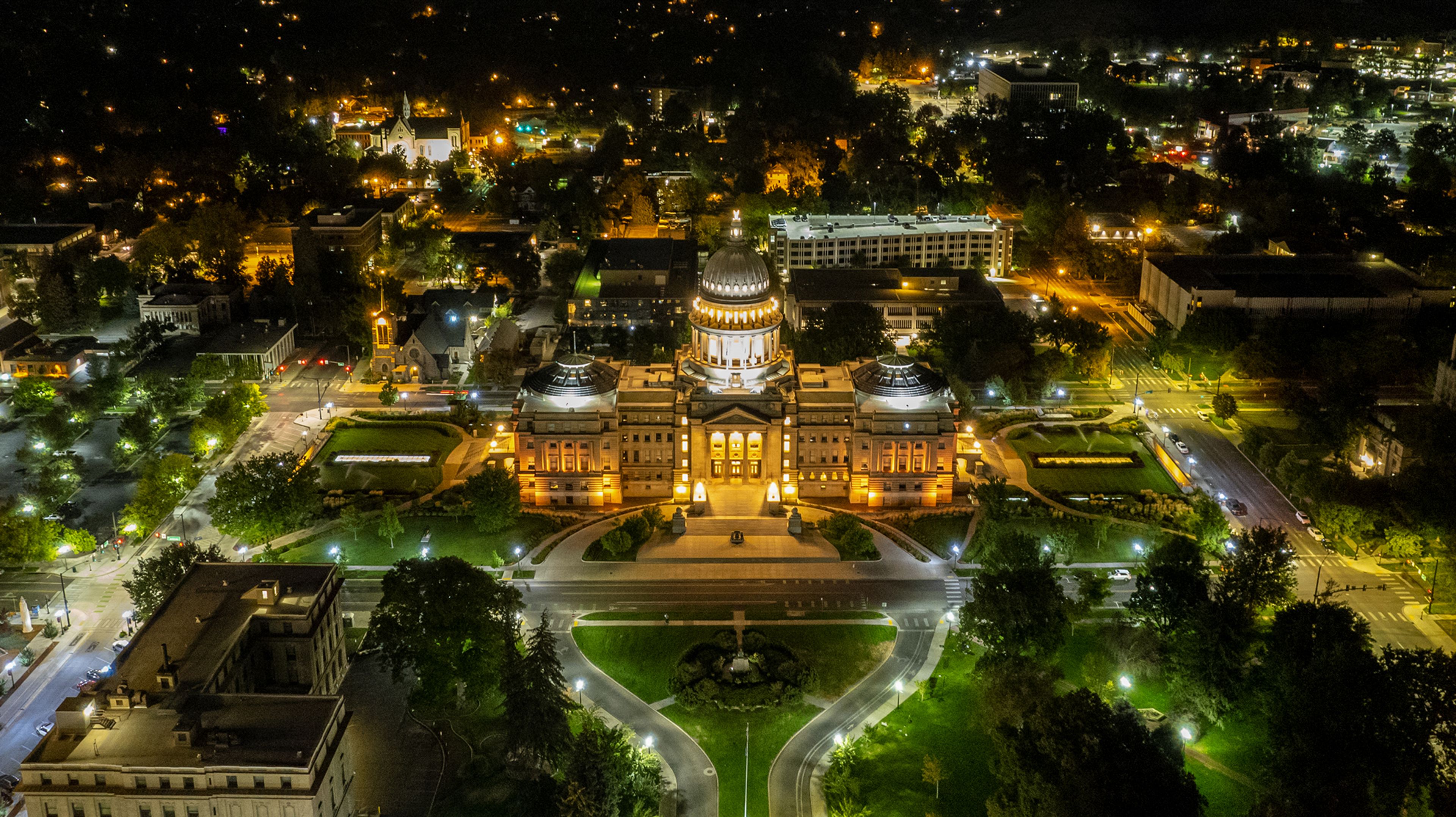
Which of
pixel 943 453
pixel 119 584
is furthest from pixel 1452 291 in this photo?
pixel 119 584

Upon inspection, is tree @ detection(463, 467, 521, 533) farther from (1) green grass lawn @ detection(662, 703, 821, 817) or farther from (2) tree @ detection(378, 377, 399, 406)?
(2) tree @ detection(378, 377, 399, 406)

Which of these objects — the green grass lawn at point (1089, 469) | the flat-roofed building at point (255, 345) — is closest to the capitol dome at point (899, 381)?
the green grass lawn at point (1089, 469)

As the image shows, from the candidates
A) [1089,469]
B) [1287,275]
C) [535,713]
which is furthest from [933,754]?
[1287,275]

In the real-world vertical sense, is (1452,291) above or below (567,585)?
above

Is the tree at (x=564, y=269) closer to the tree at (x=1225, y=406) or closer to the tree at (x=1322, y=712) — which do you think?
the tree at (x=1225, y=406)

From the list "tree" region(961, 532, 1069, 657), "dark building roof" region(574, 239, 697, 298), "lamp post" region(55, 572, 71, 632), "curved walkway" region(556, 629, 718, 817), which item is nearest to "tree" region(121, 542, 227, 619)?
"lamp post" region(55, 572, 71, 632)

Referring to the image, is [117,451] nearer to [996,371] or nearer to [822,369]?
[822,369]
